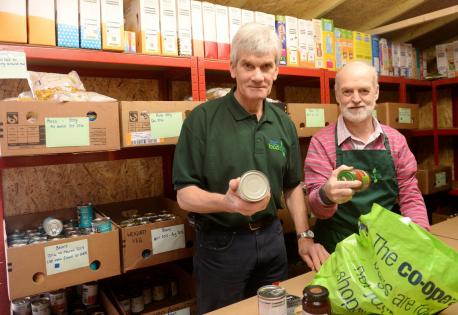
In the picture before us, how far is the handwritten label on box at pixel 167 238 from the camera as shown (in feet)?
5.33

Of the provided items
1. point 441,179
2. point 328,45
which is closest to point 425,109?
point 441,179

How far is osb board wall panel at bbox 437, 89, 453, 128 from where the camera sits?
11.4ft

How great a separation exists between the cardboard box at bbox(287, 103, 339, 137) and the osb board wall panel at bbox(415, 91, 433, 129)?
1.88 meters

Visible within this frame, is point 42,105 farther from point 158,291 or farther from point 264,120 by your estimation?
point 158,291

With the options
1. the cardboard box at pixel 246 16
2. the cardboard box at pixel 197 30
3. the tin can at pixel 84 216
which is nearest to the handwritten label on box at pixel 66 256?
the tin can at pixel 84 216

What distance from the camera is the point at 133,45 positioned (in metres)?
1.71

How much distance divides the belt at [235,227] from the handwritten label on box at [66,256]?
0.48 m

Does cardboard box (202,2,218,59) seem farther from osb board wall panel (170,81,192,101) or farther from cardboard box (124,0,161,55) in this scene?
osb board wall panel (170,81,192,101)

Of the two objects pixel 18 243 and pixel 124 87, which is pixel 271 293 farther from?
pixel 124 87

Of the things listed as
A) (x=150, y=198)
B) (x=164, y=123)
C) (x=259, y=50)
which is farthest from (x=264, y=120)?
(x=150, y=198)

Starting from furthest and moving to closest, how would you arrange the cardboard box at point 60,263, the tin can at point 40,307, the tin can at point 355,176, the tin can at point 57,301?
the tin can at point 57,301 < the tin can at point 40,307 < the cardboard box at point 60,263 < the tin can at point 355,176

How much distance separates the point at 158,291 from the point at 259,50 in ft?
4.58

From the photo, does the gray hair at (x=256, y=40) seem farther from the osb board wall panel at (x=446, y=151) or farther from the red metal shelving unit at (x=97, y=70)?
the osb board wall panel at (x=446, y=151)

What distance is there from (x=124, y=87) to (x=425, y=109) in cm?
295
